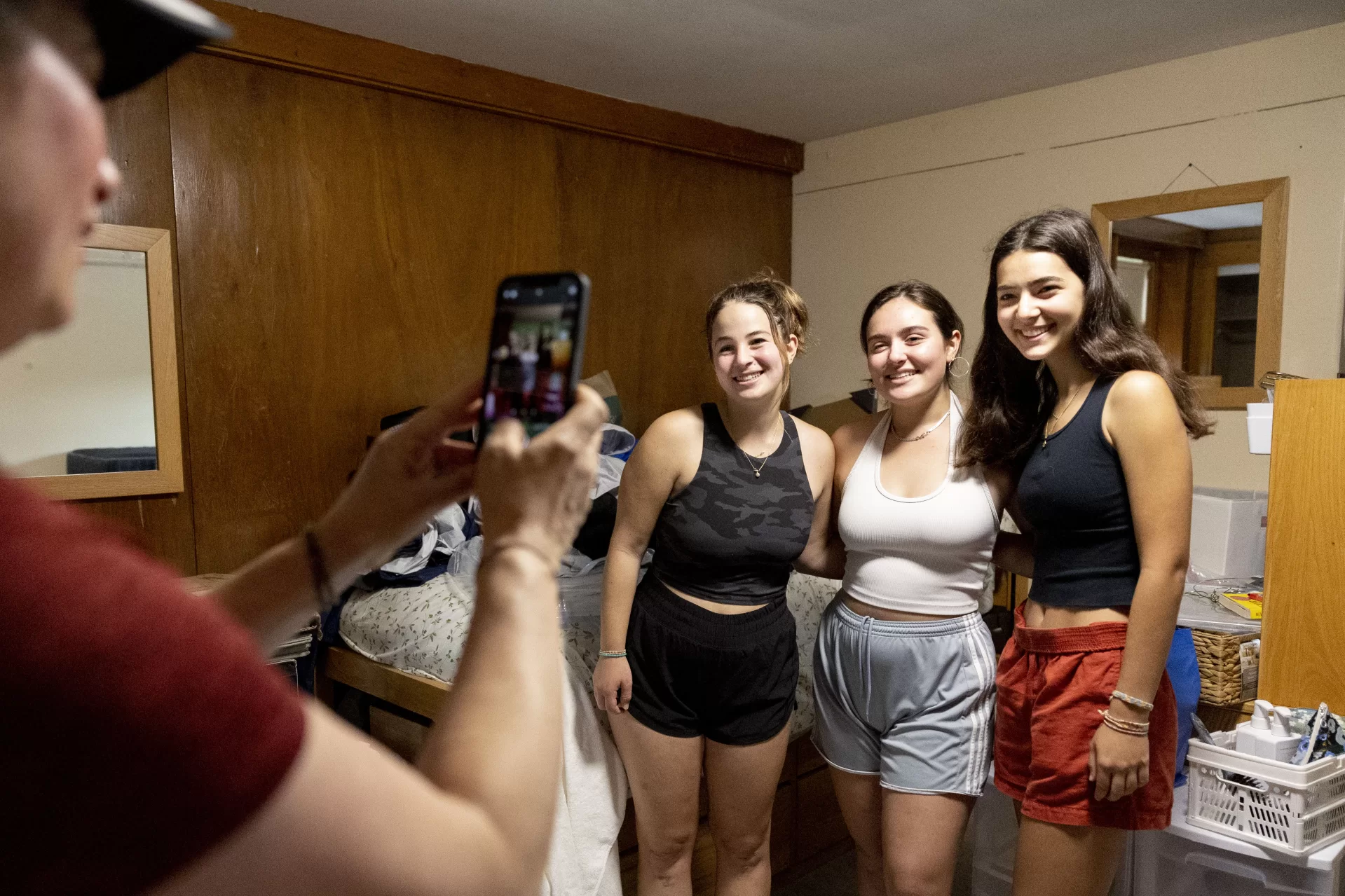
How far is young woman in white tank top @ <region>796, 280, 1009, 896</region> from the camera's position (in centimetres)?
173

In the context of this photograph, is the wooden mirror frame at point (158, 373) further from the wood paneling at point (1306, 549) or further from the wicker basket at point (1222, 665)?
the wood paneling at point (1306, 549)

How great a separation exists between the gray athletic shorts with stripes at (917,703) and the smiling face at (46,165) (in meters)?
1.57

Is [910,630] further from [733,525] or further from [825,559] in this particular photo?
[733,525]

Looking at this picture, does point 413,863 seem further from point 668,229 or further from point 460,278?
point 668,229

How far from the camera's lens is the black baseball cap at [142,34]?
1.54ft

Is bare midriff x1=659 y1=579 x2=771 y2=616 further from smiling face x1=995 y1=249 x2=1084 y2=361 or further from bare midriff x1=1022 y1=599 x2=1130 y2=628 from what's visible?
smiling face x1=995 y1=249 x2=1084 y2=361

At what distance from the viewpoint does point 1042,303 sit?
1642mm

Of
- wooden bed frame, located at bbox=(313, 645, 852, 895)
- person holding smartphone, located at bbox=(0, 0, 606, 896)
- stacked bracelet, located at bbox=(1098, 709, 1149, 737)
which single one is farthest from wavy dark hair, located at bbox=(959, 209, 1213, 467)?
person holding smartphone, located at bbox=(0, 0, 606, 896)

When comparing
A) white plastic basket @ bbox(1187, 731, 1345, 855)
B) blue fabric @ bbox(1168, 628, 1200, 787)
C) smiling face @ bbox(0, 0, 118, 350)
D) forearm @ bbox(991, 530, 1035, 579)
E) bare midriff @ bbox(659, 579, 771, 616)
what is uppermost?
smiling face @ bbox(0, 0, 118, 350)

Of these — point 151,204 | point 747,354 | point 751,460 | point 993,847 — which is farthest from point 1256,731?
point 151,204

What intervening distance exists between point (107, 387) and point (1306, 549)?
3.03 metres

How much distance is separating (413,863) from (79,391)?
2542 millimetres

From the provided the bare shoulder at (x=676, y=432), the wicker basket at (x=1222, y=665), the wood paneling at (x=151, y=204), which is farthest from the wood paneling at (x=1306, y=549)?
the wood paneling at (x=151, y=204)

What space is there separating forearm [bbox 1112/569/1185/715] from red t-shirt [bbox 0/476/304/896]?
1457mm
